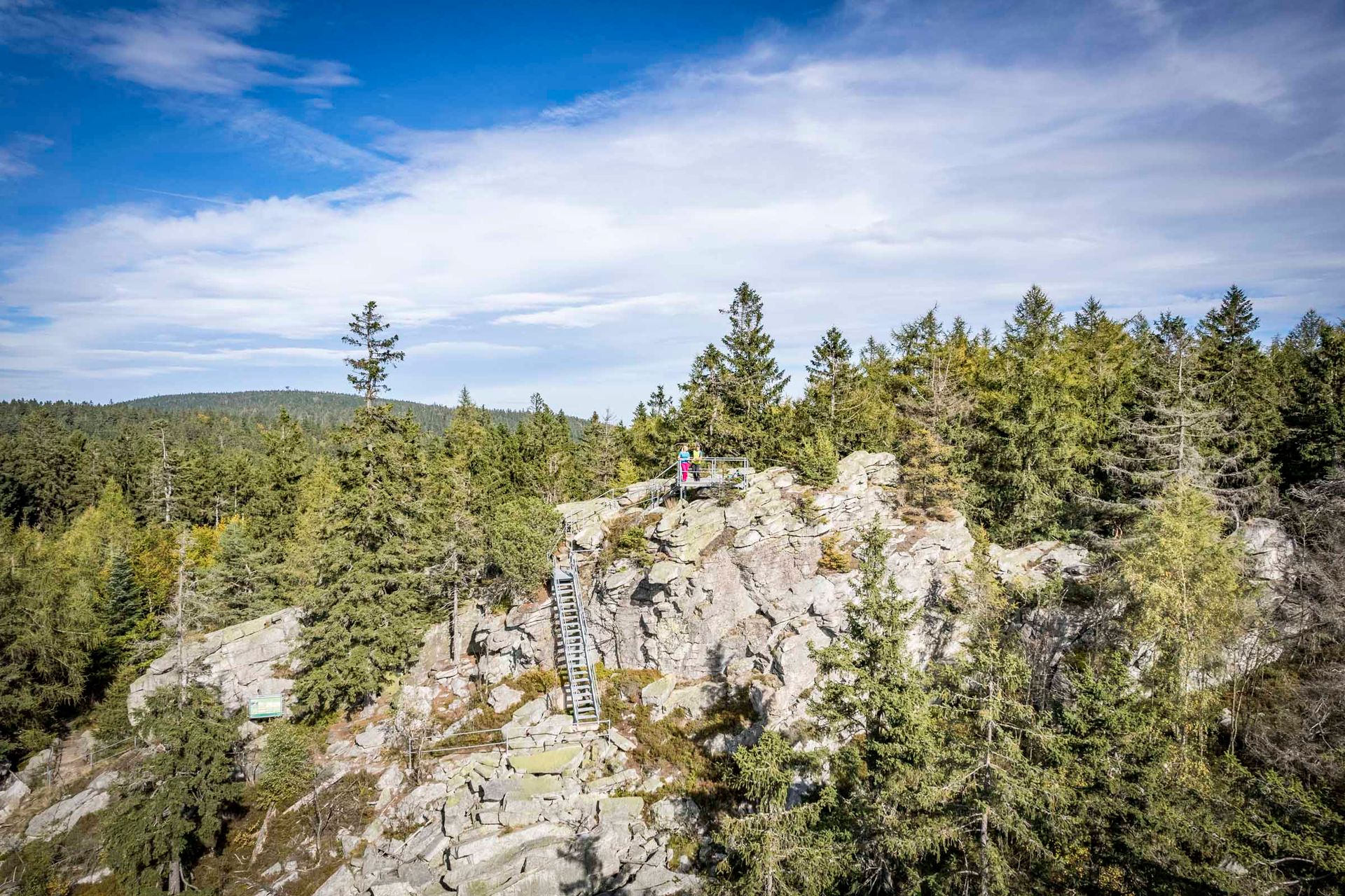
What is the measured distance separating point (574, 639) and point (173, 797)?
1487 cm

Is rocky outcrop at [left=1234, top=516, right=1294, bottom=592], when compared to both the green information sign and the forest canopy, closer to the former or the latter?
the forest canopy

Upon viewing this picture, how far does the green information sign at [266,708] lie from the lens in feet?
95.7

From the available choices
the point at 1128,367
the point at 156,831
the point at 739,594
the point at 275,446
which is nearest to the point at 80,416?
the point at 275,446

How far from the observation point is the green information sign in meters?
29.2

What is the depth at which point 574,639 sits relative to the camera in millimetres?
26953

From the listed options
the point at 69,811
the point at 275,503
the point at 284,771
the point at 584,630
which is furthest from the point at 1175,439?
the point at 275,503

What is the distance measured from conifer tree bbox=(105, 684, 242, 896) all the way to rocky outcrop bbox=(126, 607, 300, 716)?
33.4 ft

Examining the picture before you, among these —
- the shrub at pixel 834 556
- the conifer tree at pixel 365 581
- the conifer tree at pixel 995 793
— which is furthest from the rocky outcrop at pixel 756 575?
the conifer tree at pixel 365 581

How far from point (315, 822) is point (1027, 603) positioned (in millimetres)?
28773

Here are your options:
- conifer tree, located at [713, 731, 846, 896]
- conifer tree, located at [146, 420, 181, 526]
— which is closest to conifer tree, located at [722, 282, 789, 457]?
conifer tree, located at [713, 731, 846, 896]

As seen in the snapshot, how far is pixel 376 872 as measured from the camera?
18.3m

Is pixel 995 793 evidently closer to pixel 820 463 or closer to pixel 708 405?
pixel 820 463

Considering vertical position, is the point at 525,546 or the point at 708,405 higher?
the point at 708,405

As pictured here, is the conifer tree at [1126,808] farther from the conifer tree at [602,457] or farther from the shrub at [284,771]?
the conifer tree at [602,457]
